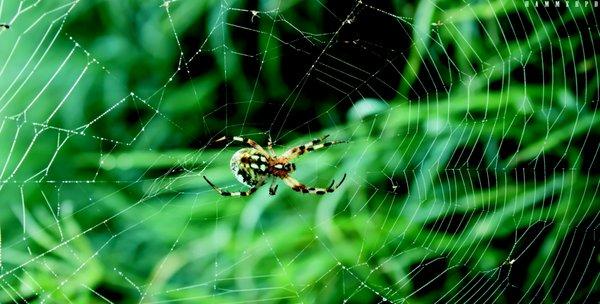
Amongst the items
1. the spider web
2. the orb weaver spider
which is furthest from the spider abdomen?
the spider web

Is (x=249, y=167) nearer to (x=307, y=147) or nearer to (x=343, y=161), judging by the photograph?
(x=307, y=147)

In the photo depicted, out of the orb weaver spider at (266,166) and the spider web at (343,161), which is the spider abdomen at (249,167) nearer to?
the orb weaver spider at (266,166)

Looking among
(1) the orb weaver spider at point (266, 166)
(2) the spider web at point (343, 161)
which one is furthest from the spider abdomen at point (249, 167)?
(2) the spider web at point (343, 161)

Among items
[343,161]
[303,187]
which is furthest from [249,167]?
[343,161]

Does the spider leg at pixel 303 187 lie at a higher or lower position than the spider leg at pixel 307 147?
lower

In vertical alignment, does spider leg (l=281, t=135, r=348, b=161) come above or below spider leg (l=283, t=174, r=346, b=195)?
above

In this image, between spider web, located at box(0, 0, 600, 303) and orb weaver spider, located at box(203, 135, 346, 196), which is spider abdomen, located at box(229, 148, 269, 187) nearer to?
orb weaver spider, located at box(203, 135, 346, 196)
